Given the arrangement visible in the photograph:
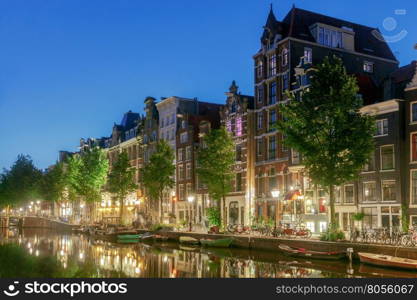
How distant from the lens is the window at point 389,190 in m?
42.8

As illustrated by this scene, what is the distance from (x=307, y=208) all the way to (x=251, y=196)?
9620mm

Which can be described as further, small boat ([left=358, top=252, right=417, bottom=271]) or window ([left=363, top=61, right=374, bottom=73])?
window ([left=363, top=61, right=374, bottom=73])

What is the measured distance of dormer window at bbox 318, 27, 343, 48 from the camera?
2288 inches

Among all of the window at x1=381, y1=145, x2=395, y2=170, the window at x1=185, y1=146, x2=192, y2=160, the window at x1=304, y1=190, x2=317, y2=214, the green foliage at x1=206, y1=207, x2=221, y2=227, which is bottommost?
the green foliage at x1=206, y1=207, x2=221, y2=227

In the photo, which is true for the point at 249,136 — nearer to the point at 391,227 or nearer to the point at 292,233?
the point at 292,233

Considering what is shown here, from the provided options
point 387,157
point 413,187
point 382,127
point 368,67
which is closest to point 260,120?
point 368,67

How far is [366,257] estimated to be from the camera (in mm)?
33688

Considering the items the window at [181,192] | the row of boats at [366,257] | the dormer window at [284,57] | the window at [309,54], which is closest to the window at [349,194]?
the row of boats at [366,257]

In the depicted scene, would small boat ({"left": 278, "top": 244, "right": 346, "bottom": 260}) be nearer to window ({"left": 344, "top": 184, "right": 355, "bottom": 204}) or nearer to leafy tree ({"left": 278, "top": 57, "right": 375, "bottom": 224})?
leafy tree ({"left": 278, "top": 57, "right": 375, "bottom": 224})

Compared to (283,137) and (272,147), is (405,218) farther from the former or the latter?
(272,147)

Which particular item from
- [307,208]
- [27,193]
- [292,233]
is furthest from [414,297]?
[27,193]

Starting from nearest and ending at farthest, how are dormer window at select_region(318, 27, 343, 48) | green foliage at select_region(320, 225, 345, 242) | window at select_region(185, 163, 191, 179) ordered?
green foliage at select_region(320, 225, 345, 242)
dormer window at select_region(318, 27, 343, 48)
window at select_region(185, 163, 191, 179)

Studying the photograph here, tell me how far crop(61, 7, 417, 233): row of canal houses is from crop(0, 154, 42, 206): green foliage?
45.5 metres

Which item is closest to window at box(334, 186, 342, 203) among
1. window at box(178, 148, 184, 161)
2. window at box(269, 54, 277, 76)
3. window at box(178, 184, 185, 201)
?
window at box(269, 54, 277, 76)
